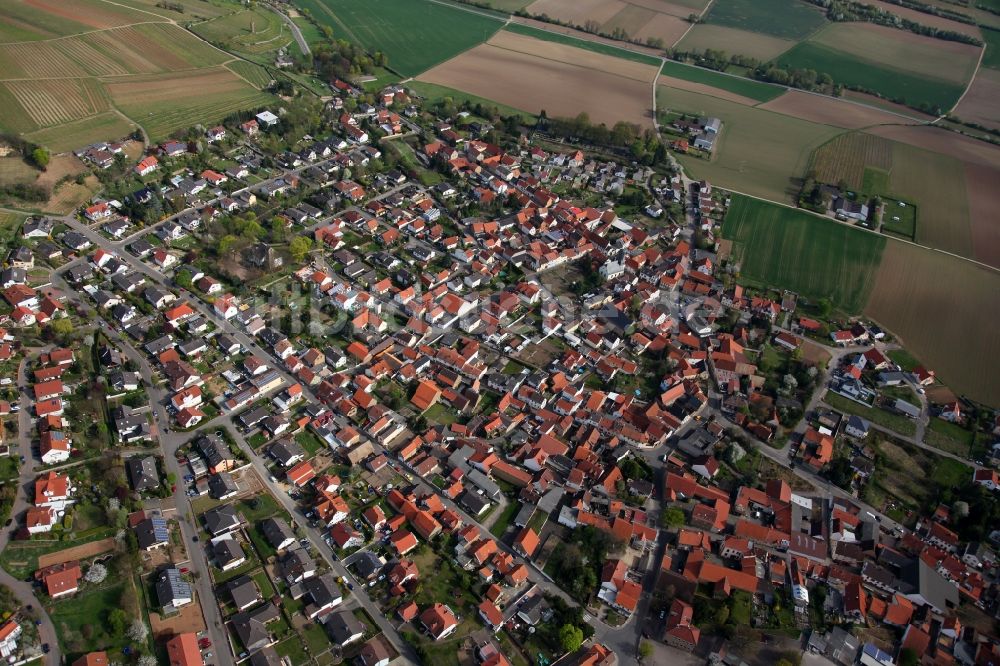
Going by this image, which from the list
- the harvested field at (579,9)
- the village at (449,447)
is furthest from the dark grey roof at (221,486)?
the harvested field at (579,9)

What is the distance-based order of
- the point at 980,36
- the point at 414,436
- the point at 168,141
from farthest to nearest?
1. the point at 980,36
2. the point at 168,141
3. the point at 414,436

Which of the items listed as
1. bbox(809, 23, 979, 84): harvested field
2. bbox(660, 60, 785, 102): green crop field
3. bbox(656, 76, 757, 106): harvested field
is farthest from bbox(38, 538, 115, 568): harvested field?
bbox(809, 23, 979, 84): harvested field

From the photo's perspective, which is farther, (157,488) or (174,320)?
(174,320)

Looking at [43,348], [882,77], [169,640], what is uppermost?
[882,77]

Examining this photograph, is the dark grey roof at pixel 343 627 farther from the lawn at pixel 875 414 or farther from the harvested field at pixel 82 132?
the harvested field at pixel 82 132

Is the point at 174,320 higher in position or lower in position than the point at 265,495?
higher

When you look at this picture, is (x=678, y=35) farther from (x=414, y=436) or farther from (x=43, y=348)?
(x=43, y=348)

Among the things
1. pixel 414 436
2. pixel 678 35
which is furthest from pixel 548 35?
pixel 414 436
